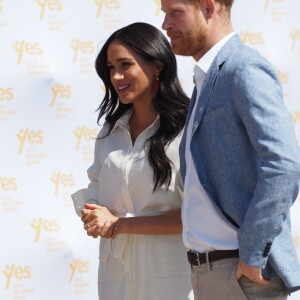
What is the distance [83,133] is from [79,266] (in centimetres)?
75

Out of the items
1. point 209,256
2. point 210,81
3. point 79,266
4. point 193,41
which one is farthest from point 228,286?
point 79,266

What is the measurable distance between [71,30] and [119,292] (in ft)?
6.69

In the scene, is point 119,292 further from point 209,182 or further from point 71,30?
point 71,30

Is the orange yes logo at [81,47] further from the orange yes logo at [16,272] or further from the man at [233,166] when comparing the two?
the man at [233,166]

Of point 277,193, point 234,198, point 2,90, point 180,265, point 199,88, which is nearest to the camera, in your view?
point 277,193

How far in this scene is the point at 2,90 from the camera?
4.11 m

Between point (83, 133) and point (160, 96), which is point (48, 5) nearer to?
point (83, 133)

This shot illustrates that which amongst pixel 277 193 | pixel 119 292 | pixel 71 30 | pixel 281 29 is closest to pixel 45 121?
pixel 71 30

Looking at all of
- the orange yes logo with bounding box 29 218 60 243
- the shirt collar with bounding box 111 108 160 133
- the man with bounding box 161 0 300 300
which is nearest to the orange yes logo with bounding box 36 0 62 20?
the orange yes logo with bounding box 29 218 60 243

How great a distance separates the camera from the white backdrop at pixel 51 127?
4.07 m

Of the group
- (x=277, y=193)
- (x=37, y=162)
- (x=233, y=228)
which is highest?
(x=277, y=193)

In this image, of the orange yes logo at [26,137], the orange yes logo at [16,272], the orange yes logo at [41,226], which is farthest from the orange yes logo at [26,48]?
the orange yes logo at [16,272]

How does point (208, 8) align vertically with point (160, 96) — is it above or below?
above

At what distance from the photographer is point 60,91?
415 cm
